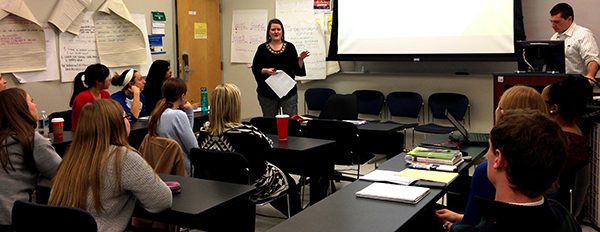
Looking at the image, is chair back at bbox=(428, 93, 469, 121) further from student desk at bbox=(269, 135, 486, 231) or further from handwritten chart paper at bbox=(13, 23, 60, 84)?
handwritten chart paper at bbox=(13, 23, 60, 84)

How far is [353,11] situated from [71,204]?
5212 mm

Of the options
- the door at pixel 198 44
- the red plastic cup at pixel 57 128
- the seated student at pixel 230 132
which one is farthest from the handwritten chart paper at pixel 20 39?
the seated student at pixel 230 132

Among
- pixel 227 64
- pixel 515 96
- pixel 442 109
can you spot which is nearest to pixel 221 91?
pixel 515 96

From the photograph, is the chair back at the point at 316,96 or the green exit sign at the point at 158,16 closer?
the green exit sign at the point at 158,16

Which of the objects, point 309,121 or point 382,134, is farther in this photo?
point 382,134

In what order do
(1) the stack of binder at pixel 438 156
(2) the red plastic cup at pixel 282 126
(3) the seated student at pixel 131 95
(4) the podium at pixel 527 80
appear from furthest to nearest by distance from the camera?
(3) the seated student at pixel 131 95
(4) the podium at pixel 527 80
(2) the red plastic cup at pixel 282 126
(1) the stack of binder at pixel 438 156

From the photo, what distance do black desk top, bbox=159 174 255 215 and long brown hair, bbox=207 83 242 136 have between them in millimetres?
743

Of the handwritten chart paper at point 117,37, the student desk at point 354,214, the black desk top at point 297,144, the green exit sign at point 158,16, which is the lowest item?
the black desk top at point 297,144

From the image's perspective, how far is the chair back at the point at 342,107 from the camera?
5.23m

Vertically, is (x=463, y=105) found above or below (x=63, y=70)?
below

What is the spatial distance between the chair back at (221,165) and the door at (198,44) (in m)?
4.21

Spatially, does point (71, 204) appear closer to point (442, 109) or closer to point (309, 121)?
point (309, 121)

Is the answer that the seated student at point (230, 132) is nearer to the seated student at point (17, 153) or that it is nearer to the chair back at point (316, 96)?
the seated student at point (17, 153)

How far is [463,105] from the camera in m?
6.14
